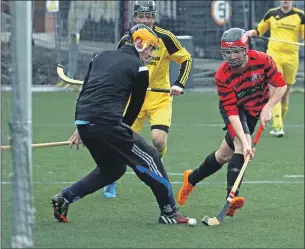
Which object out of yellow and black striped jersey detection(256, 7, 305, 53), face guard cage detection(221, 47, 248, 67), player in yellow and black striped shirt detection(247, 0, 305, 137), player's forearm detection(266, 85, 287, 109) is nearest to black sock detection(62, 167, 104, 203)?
face guard cage detection(221, 47, 248, 67)

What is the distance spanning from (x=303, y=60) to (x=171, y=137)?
28.4ft

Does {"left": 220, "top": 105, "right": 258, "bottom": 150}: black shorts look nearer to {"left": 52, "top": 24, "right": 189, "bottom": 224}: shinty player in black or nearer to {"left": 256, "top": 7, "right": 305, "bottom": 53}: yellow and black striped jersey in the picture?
{"left": 52, "top": 24, "right": 189, "bottom": 224}: shinty player in black

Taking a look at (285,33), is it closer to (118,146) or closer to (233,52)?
(233,52)

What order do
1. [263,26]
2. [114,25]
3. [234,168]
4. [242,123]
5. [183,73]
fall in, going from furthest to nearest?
[114,25], [263,26], [183,73], [242,123], [234,168]

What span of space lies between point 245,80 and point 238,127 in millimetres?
411

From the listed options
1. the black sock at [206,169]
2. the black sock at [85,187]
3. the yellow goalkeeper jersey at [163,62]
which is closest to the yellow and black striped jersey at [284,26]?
the yellow goalkeeper jersey at [163,62]

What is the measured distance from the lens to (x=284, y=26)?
1334cm

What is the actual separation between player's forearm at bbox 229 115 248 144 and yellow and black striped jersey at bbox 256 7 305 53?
580 centimetres

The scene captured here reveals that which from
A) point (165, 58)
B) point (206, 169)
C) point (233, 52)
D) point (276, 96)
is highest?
point (233, 52)

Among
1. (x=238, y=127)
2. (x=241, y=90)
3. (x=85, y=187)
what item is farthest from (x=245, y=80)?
(x=85, y=187)

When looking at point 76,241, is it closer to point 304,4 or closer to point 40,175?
point 40,175

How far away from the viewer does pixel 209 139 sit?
1252 centimetres

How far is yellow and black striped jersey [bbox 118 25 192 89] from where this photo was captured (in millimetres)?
8297

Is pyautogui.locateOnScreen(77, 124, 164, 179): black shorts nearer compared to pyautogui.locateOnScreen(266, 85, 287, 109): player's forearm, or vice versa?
pyautogui.locateOnScreen(77, 124, 164, 179): black shorts
